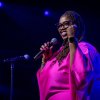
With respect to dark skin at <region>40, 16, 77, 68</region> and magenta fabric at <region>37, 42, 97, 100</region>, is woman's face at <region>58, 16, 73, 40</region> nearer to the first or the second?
dark skin at <region>40, 16, 77, 68</region>

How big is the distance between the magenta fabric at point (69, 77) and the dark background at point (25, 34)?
2.23 m

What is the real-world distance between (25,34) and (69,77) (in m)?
2.68

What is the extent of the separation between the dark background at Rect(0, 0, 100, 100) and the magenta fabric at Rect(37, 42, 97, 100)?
7.32 ft

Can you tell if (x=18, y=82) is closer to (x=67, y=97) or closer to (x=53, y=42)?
(x=53, y=42)

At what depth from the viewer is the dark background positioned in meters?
4.81

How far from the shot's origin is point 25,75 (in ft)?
16.0

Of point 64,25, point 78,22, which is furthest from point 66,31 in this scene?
point 78,22

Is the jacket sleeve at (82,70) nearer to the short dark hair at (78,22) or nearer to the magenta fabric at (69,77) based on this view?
the magenta fabric at (69,77)

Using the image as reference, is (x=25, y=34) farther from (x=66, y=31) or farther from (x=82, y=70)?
(x=82, y=70)

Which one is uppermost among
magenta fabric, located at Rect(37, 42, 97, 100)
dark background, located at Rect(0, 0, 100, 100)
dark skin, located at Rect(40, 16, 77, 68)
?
dark background, located at Rect(0, 0, 100, 100)

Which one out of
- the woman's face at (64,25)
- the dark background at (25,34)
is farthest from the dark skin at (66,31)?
the dark background at (25,34)

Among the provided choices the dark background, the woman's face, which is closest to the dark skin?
the woman's face

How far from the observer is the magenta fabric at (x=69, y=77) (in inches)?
89.6

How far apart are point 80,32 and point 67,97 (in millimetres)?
574
